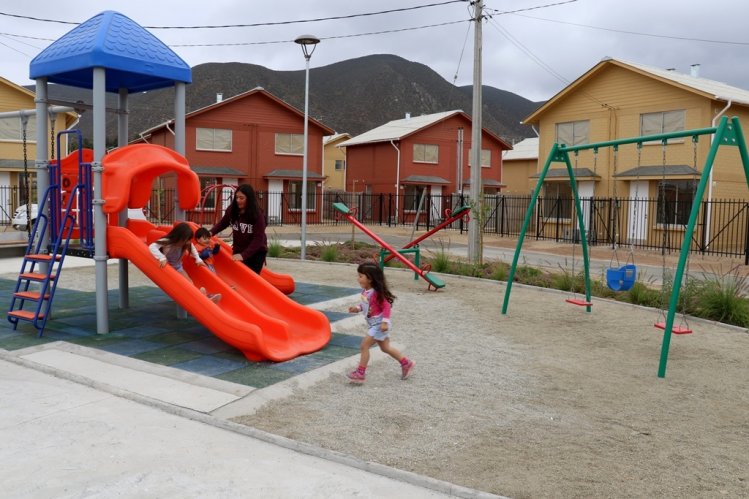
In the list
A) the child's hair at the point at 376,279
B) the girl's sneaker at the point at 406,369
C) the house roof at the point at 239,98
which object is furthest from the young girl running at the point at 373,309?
the house roof at the point at 239,98

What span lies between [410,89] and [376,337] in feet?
573

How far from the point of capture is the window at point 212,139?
36688mm

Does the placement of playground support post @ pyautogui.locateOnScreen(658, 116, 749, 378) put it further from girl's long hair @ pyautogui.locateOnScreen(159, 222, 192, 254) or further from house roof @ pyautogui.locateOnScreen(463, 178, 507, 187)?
house roof @ pyautogui.locateOnScreen(463, 178, 507, 187)

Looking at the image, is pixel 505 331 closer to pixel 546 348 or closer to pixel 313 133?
pixel 546 348

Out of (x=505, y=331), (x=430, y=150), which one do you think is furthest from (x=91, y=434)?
(x=430, y=150)

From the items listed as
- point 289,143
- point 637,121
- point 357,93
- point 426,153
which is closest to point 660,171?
point 637,121

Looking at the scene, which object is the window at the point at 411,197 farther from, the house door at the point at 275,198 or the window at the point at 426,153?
the house door at the point at 275,198

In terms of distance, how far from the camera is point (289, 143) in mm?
39344

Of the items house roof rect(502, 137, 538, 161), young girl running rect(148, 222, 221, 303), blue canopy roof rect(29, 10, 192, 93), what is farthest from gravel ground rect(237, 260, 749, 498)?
house roof rect(502, 137, 538, 161)

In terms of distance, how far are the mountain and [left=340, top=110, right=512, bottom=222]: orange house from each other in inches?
3924

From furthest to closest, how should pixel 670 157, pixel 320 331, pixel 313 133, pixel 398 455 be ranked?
pixel 313 133, pixel 670 157, pixel 320 331, pixel 398 455

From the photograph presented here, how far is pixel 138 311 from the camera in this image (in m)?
8.88

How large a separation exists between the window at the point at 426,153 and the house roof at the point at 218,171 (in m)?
11.5

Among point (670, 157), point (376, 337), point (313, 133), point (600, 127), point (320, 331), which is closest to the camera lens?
point (376, 337)
